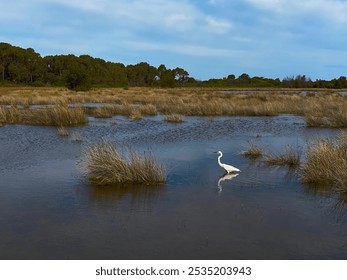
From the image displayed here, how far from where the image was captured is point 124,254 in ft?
17.3

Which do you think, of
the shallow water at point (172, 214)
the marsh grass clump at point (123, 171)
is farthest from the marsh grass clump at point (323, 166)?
the marsh grass clump at point (123, 171)

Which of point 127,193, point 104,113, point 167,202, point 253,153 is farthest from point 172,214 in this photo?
point 104,113

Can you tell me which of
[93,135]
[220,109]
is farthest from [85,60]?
[93,135]

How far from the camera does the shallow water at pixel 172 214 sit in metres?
5.43

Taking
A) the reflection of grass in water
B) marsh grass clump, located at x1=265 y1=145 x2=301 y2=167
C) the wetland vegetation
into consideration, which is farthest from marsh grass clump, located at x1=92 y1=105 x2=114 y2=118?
the reflection of grass in water

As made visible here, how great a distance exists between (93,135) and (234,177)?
8497 millimetres

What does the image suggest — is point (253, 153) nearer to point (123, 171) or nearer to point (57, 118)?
point (123, 171)

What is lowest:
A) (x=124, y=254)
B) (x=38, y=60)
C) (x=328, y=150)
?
(x=124, y=254)

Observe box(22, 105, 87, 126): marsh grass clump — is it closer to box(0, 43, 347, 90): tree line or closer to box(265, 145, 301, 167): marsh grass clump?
box(265, 145, 301, 167): marsh grass clump

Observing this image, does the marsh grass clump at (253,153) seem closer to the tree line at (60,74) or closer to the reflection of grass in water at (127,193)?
the reflection of grass in water at (127,193)

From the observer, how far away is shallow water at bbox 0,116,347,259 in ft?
17.8

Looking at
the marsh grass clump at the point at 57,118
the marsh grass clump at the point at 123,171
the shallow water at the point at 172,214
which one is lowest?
the shallow water at the point at 172,214

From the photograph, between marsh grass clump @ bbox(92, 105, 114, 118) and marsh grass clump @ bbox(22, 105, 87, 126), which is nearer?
marsh grass clump @ bbox(22, 105, 87, 126)
